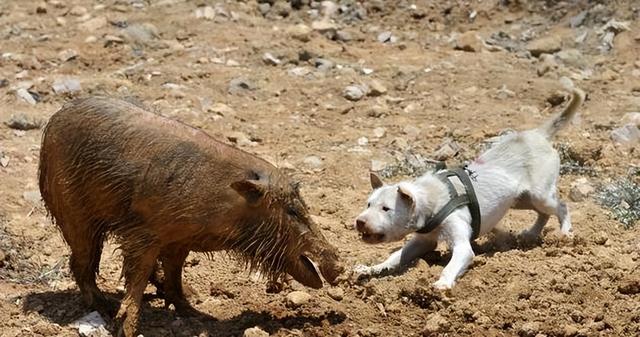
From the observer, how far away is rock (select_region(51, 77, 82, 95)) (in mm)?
10453

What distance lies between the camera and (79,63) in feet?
37.2

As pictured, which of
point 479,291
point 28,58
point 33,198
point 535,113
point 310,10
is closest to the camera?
point 479,291

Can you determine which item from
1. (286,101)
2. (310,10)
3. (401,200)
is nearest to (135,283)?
(401,200)

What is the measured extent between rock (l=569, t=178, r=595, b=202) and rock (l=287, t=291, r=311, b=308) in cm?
303

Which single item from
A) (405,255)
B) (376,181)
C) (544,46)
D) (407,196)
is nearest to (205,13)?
(544,46)

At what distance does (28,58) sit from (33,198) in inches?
143

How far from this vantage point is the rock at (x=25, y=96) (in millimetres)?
10203

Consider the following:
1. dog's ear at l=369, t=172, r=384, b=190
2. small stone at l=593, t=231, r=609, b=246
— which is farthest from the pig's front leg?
small stone at l=593, t=231, r=609, b=246

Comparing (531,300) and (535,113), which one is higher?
(531,300)

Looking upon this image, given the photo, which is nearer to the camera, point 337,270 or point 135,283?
point 135,283

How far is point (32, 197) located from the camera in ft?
26.3

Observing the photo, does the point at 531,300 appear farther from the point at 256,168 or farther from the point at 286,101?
the point at 286,101

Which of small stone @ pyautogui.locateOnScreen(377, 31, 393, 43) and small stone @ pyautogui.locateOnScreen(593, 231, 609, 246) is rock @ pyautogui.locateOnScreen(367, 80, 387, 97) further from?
small stone @ pyautogui.locateOnScreen(593, 231, 609, 246)

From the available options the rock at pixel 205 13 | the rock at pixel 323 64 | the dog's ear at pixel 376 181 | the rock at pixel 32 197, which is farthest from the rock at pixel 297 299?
the rock at pixel 205 13
